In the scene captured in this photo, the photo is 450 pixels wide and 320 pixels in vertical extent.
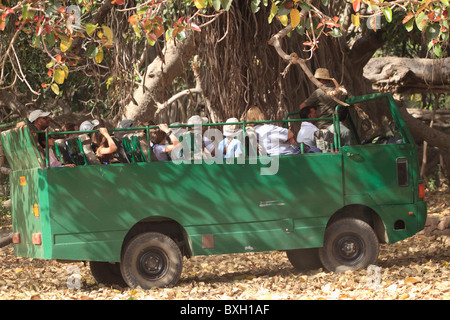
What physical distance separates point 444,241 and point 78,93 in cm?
908

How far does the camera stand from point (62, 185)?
24.2 feet

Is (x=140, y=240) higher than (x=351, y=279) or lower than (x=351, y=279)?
higher

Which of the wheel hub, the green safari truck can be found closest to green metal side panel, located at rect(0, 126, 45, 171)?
the green safari truck

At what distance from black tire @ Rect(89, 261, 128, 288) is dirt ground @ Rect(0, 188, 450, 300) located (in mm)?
106

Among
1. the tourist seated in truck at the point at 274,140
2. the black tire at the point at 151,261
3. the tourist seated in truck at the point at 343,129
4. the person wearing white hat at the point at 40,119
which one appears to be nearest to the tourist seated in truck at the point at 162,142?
the black tire at the point at 151,261

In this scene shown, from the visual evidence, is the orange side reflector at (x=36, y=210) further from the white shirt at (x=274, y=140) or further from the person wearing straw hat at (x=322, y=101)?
the person wearing straw hat at (x=322, y=101)

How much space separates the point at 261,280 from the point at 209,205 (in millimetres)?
1002

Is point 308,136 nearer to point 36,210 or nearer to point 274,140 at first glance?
point 274,140

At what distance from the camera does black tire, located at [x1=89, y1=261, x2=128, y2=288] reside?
8.17 m

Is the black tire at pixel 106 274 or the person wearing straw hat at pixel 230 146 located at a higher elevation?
the person wearing straw hat at pixel 230 146

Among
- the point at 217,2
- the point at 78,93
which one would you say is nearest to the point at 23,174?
the point at 217,2

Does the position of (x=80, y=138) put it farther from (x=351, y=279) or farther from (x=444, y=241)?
(x=444, y=241)

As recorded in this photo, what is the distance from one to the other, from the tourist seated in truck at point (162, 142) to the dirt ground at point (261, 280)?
1281mm

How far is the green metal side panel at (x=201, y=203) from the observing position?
741 cm
